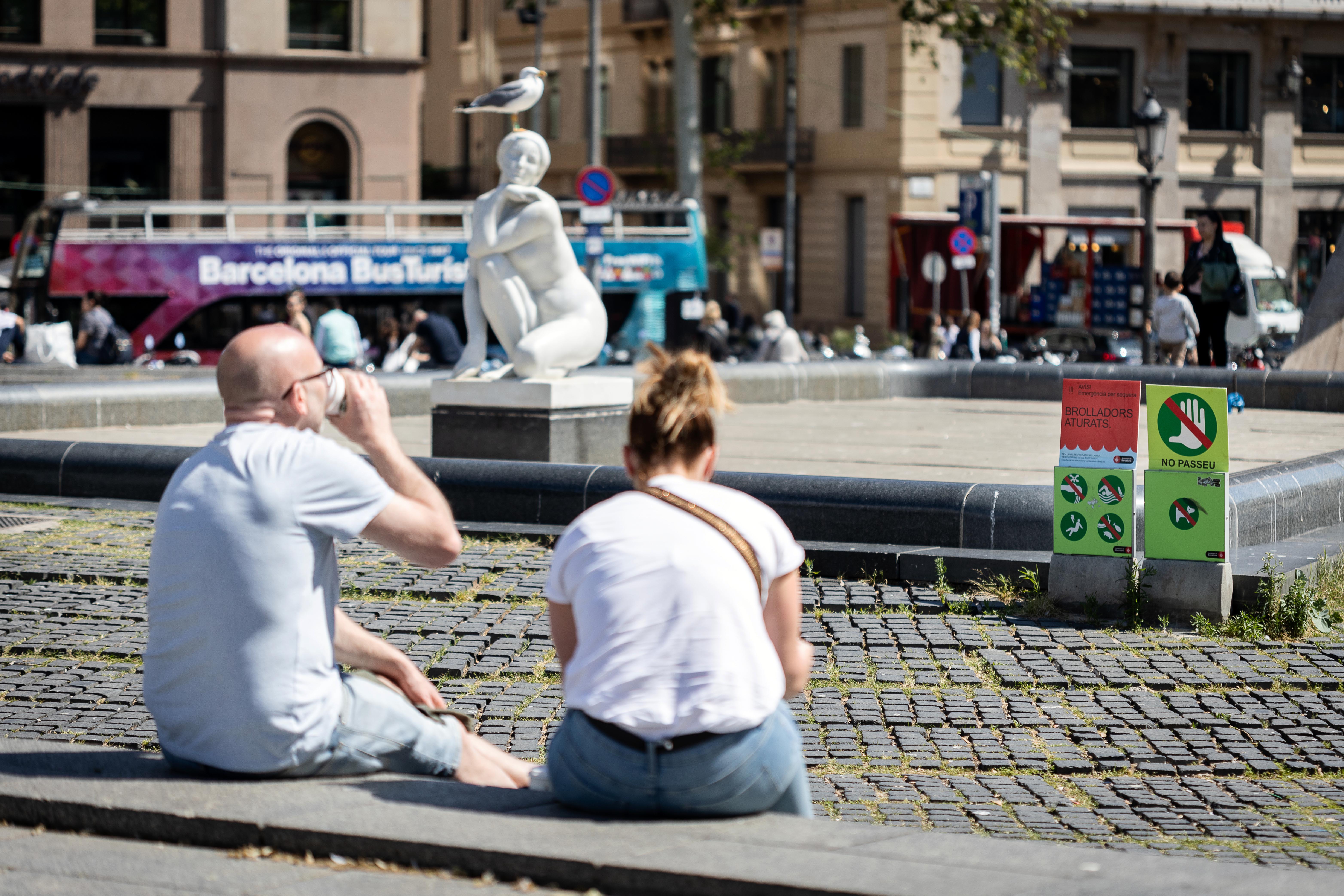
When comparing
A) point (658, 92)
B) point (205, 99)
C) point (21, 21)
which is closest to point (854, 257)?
point (658, 92)

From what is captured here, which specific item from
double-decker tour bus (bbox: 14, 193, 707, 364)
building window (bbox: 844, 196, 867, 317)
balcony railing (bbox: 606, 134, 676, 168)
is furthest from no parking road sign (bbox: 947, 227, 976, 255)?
balcony railing (bbox: 606, 134, 676, 168)

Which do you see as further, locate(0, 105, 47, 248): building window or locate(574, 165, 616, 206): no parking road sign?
locate(0, 105, 47, 248): building window

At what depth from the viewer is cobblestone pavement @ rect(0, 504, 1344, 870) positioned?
547cm

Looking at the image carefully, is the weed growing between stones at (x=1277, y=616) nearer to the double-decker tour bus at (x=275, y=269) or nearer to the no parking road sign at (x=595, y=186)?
the no parking road sign at (x=595, y=186)

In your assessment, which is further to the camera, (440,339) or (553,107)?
(553,107)

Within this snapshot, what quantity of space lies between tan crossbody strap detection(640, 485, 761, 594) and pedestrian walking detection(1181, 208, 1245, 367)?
49.3 feet

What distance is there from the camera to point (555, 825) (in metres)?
4.18

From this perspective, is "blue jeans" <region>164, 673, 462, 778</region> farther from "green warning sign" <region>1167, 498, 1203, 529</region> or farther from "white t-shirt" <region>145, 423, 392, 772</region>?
"green warning sign" <region>1167, 498, 1203, 529</region>

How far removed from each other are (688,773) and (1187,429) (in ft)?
16.0

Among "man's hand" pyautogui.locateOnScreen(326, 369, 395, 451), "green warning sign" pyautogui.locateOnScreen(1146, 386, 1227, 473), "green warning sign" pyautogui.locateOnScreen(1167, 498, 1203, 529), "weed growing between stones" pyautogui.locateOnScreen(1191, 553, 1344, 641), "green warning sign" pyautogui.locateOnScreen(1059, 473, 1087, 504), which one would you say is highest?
"man's hand" pyautogui.locateOnScreen(326, 369, 395, 451)

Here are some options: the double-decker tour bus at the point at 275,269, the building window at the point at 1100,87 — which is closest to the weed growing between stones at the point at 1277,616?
the double-decker tour bus at the point at 275,269

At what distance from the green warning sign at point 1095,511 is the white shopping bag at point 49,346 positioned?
65.0 ft

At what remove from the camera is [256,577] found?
427 centimetres

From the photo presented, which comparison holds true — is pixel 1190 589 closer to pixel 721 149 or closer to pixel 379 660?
pixel 379 660
